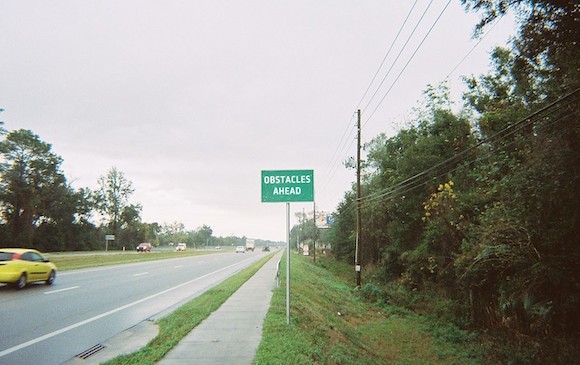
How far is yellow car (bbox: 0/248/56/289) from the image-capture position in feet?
43.9

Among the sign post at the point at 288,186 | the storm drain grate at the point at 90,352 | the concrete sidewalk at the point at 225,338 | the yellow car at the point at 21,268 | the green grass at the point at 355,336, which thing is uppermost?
the sign post at the point at 288,186

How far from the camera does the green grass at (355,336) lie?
266 inches

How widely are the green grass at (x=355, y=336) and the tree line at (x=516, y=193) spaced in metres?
1.98

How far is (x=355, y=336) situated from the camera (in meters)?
11.7

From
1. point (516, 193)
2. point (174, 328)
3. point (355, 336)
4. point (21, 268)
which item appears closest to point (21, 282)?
point (21, 268)

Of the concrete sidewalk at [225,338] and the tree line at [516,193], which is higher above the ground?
the tree line at [516,193]

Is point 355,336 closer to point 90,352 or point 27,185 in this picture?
point 90,352

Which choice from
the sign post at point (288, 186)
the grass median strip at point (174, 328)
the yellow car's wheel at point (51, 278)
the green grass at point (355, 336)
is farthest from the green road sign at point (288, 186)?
the yellow car's wheel at point (51, 278)

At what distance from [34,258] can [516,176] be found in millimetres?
17697

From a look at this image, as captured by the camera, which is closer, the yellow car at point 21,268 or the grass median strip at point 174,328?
the grass median strip at point 174,328

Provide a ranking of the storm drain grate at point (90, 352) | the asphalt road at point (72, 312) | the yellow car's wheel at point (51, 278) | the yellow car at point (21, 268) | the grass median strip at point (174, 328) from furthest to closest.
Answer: the yellow car's wheel at point (51, 278)
the yellow car at point (21, 268)
the asphalt road at point (72, 312)
the storm drain grate at point (90, 352)
the grass median strip at point (174, 328)

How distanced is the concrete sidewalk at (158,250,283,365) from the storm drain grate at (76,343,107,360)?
60.2 inches

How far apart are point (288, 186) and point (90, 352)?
5.12 metres

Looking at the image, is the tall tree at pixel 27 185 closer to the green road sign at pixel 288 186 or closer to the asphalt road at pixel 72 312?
the asphalt road at pixel 72 312
